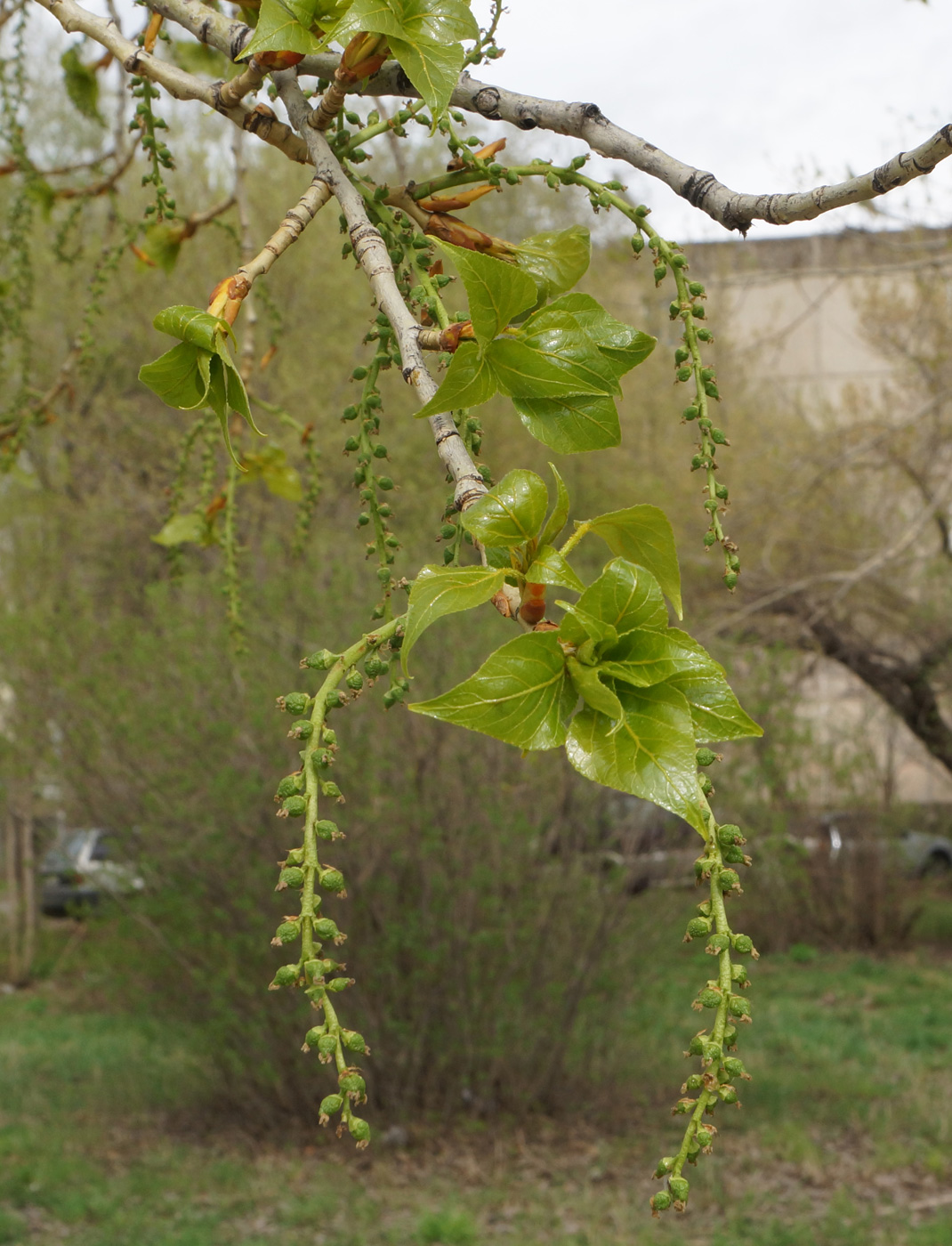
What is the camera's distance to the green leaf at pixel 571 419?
0.59 meters

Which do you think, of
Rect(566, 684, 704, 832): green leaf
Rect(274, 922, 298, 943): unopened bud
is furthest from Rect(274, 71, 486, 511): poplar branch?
Rect(274, 922, 298, 943): unopened bud

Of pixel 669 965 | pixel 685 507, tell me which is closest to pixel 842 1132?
pixel 669 965

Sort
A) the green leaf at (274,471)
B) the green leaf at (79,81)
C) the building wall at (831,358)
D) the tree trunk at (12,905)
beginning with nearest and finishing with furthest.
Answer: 1. the green leaf at (274,471)
2. the green leaf at (79,81)
3. the building wall at (831,358)
4. the tree trunk at (12,905)

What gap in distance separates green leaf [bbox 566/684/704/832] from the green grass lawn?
4.34 m

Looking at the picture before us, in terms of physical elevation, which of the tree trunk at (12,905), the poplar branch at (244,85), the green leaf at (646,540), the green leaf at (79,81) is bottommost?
the tree trunk at (12,905)

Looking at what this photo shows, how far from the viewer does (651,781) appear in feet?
1.55

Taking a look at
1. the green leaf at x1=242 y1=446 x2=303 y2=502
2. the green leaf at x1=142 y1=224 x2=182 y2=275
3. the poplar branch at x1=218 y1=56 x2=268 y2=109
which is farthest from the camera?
the green leaf at x1=142 y1=224 x2=182 y2=275

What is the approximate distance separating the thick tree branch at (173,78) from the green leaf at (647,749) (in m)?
0.46

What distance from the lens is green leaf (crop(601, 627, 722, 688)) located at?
0.50 meters

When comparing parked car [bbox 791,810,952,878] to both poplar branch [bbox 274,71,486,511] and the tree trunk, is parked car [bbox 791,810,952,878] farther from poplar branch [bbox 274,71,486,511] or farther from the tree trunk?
poplar branch [bbox 274,71,486,511]

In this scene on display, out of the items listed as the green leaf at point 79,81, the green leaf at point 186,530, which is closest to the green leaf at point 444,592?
the green leaf at point 186,530

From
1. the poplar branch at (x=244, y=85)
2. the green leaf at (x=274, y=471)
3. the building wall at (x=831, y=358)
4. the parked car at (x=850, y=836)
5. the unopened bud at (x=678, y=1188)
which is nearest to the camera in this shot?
the unopened bud at (x=678, y=1188)

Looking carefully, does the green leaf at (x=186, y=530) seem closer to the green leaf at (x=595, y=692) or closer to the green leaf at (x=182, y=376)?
the green leaf at (x=182, y=376)

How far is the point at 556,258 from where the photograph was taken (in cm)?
75
